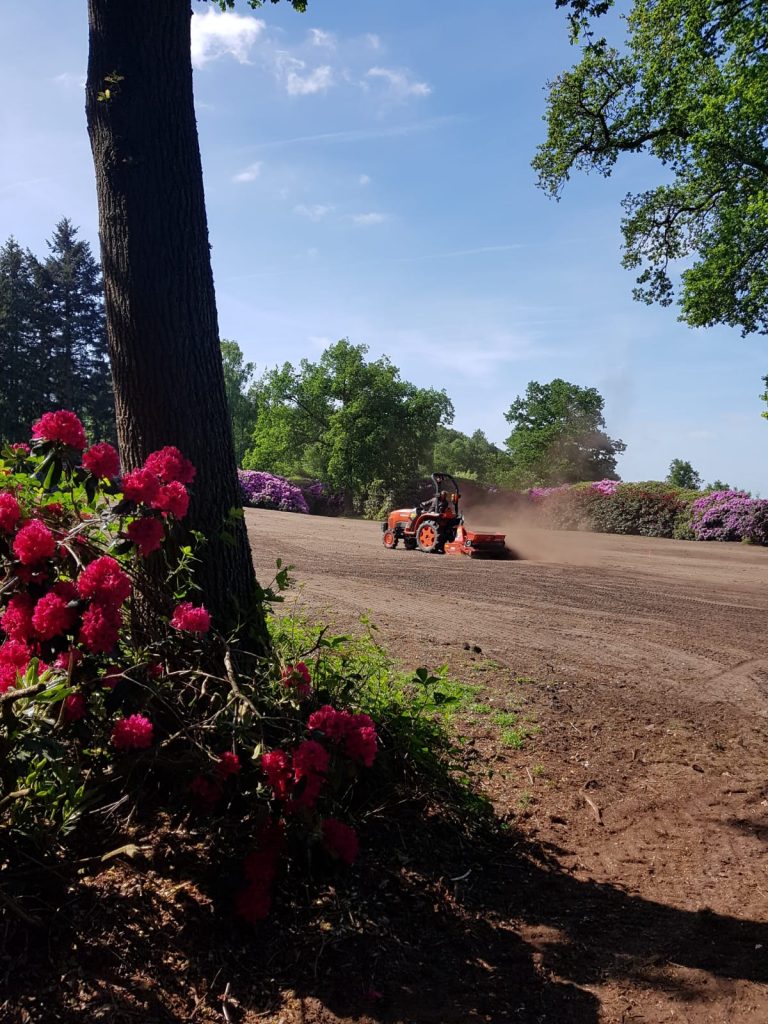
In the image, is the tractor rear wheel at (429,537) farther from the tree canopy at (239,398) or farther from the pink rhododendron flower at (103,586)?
the tree canopy at (239,398)

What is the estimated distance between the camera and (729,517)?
20.8 metres

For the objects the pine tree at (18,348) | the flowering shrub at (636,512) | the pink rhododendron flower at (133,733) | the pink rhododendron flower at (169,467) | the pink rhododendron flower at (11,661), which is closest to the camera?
the pink rhododendron flower at (11,661)

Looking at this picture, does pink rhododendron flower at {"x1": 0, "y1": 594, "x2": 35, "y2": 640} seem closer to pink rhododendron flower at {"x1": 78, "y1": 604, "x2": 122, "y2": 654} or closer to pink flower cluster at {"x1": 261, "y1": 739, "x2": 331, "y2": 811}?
pink rhododendron flower at {"x1": 78, "y1": 604, "x2": 122, "y2": 654}

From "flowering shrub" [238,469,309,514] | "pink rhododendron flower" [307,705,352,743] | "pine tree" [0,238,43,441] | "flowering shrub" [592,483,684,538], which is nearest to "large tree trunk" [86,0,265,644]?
"pink rhododendron flower" [307,705,352,743]

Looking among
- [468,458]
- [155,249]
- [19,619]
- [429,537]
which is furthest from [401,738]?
[468,458]

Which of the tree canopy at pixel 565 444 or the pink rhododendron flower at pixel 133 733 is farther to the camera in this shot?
the tree canopy at pixel 565 444

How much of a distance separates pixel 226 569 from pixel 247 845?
1196 millimetres

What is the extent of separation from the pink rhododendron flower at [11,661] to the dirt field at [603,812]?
1308 millimetres

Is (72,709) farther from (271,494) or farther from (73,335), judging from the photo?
(73,335)

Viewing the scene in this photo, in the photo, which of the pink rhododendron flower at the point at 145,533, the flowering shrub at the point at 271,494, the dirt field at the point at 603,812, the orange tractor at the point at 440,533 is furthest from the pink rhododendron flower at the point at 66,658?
the flowering shrub at the point at 271,494

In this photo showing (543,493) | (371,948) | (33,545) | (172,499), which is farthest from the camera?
(543,493)

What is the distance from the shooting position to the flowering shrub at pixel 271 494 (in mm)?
30031

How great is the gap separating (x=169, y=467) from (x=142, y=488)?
182mm

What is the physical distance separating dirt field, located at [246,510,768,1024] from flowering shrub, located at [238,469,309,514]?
68.7 feet
